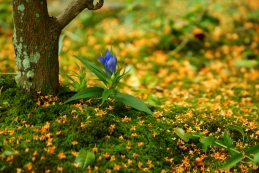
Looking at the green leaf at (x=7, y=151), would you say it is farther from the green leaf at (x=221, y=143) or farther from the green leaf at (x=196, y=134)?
the green leaf at (x=221, y=143)

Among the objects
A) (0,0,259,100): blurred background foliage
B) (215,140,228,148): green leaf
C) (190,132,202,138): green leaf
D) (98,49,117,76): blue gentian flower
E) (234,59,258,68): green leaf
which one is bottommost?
(215,140,228,148): green leaf

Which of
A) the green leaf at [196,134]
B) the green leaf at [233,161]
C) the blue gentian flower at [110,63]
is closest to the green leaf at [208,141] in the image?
the green leaf at [196,134]

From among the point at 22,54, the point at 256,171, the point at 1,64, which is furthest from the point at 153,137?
the point at 1,64

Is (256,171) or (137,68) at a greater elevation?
(137,68)

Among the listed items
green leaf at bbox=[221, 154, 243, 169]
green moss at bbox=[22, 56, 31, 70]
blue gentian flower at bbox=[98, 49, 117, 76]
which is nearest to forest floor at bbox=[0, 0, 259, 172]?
green leaf at bbox=[221, 154, 243, 169]

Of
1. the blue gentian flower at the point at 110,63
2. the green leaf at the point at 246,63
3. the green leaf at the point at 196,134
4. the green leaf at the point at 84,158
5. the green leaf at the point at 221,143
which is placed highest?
the green leaf at the point at 246,63

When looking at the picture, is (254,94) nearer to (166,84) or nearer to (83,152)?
(166,84)

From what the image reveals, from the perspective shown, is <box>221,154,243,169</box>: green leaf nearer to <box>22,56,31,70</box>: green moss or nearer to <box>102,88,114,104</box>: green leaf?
<box>102,88,114,104</box>: green leaf
